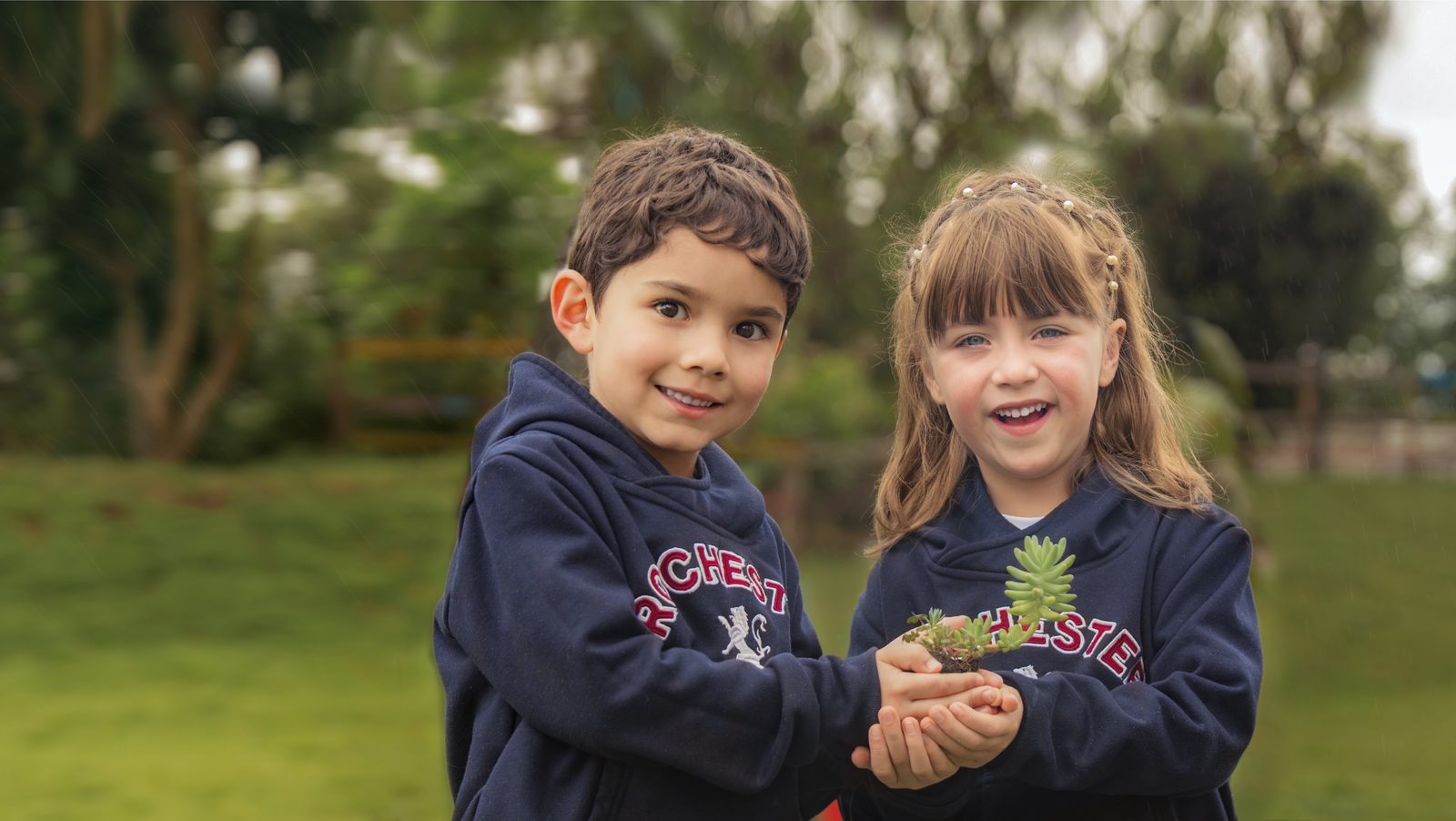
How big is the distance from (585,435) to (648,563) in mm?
215

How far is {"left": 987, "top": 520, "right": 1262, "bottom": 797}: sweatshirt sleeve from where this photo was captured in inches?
69.4

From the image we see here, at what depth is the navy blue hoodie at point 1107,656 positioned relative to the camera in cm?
177

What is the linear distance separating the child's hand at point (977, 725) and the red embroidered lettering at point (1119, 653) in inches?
8.9

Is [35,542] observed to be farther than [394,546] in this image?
No

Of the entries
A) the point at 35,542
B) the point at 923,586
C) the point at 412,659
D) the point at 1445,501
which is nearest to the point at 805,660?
the point at 923,586

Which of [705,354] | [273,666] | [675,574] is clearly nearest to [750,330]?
[705,354]

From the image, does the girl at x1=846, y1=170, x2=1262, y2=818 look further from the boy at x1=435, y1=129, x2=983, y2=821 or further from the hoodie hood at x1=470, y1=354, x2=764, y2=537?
the hoodie hood at x1=470, y1=354, x2=764, y2=537

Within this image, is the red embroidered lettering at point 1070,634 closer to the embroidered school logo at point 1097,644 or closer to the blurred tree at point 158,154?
the embroidered school logo at point 1097,644

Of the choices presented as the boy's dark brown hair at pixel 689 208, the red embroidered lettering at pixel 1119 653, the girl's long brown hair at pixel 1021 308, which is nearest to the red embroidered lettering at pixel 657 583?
the boy's dark brown hair at pixel 689 208

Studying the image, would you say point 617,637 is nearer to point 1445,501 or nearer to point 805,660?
point 805,660

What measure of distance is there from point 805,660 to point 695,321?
53 centimetres

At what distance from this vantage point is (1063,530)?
6.58 feet

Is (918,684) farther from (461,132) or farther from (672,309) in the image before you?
(461,132)

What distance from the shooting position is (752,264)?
5.94ft
